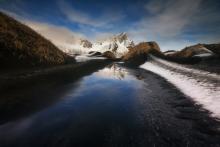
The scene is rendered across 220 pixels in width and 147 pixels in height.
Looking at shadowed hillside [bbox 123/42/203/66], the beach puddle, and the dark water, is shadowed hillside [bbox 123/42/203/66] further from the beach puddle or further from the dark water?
the beach puddle

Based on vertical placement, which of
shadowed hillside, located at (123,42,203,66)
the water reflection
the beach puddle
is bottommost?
the water reflection

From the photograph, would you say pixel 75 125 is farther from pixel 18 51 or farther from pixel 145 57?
pixel 145 57

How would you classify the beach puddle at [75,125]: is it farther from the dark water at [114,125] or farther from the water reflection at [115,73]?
the water reflection at [115,73]

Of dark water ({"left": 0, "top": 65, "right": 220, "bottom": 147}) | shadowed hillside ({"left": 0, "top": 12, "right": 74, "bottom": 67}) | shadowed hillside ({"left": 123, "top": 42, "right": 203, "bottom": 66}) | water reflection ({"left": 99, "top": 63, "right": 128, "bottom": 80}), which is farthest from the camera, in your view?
shadowed hillside ({"left": 123, "top": 42, "right": 203, "bottom": 66})

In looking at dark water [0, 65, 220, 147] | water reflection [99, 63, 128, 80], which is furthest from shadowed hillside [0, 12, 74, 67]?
dark water [0, 65, 220, 147]

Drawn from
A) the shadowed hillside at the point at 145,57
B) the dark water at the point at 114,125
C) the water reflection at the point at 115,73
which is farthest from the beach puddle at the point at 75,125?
the shadowed hillside at the point at 145,57

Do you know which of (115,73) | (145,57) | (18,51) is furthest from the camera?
(145,57)

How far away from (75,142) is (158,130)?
2.29 metres

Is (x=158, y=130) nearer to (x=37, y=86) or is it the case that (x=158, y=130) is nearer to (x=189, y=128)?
(x=189, y=128)

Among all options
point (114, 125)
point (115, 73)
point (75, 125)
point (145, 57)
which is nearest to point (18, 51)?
point (115, 73)

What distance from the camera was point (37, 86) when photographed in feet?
22.0

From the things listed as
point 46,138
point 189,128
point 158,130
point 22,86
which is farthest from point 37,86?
point 189,128

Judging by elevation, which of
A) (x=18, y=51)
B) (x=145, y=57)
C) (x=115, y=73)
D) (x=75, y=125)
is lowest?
(x=115, y=73)

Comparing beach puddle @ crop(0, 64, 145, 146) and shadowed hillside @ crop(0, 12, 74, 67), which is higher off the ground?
shadowed hillside @ crop(0, 12, 74, 67)
